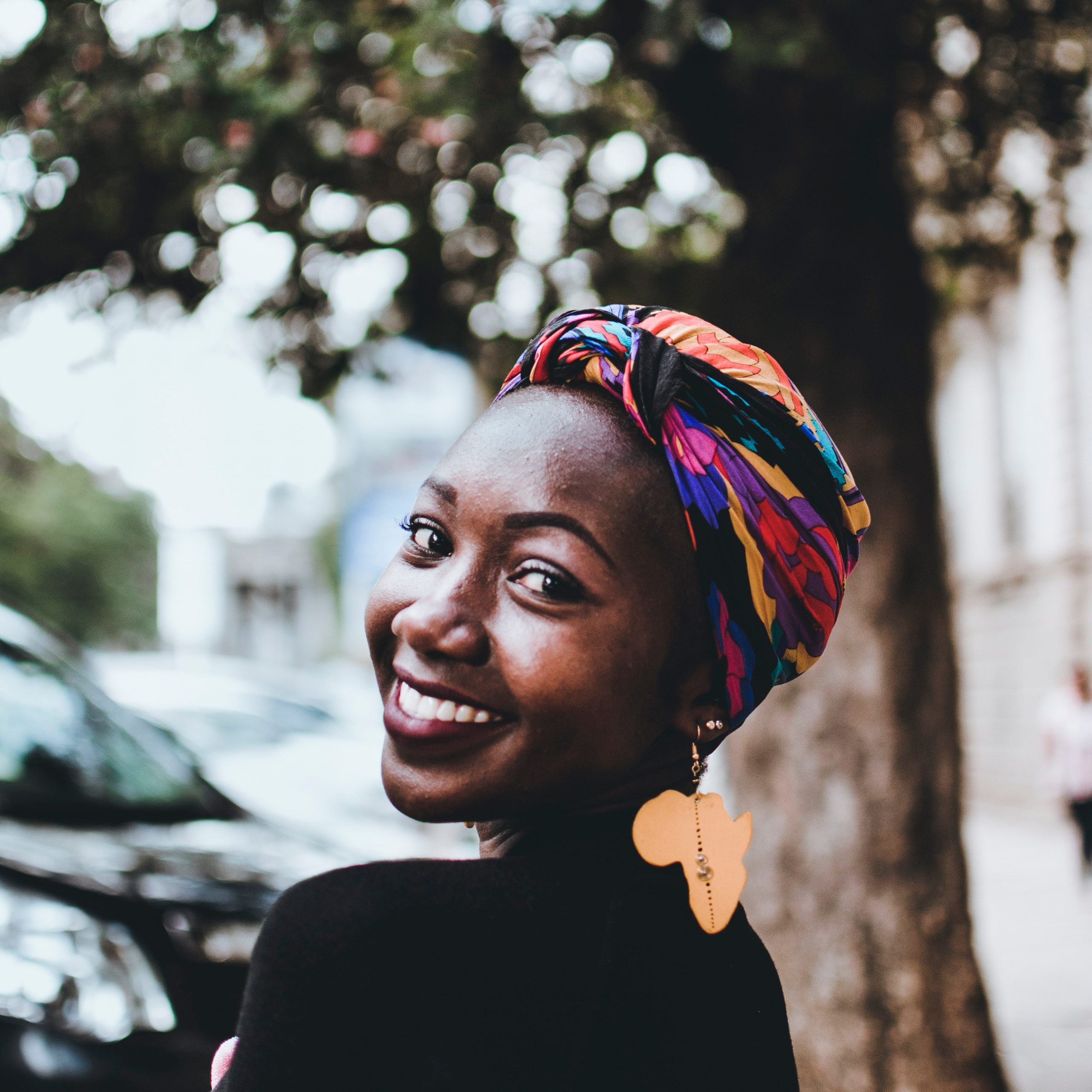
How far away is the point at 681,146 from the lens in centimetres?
477

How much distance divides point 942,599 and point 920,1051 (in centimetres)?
159

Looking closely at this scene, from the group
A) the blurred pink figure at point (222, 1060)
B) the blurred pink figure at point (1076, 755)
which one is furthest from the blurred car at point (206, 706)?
the blurred pink figure at point (1076, 755)

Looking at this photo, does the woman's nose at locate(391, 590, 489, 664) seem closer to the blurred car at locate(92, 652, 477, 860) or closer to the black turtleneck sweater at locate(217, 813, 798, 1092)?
the black turtleneck sweater at locate(217, 813, 798, 1092)

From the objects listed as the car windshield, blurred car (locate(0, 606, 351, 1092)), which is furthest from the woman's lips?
the car windshield

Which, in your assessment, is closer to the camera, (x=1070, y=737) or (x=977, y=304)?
(x=977, y=304)

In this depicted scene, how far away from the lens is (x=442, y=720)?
1.09 meters

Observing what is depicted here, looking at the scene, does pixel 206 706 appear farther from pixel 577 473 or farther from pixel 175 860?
pixel 577 473

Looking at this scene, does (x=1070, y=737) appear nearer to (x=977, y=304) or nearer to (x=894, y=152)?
(x=977, y=304)

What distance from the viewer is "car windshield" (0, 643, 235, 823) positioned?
3740 mm

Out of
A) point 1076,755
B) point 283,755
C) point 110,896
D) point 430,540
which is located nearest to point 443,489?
point 430,540

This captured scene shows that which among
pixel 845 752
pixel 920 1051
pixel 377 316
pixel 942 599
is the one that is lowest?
pixel 920 1051

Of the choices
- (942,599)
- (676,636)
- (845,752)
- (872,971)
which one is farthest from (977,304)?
(676,636)

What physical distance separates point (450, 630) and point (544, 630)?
0.30 feet

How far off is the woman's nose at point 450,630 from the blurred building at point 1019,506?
36.2ft
